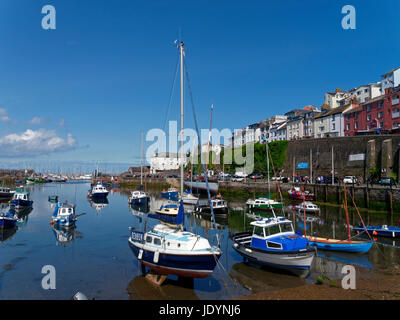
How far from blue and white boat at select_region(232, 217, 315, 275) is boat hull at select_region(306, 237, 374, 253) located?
3.53m

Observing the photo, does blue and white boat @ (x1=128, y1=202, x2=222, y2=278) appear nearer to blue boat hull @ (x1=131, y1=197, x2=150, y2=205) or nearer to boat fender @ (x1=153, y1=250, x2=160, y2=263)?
boat fender @ (x1=153, y1=250, x2=160, y2=263)

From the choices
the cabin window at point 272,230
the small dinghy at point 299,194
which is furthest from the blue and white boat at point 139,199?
the cabin window at point 272,230

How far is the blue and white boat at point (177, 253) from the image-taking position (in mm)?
12914

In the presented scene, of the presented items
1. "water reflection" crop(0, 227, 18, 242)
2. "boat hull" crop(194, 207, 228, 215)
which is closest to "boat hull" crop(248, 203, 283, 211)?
"boat hull" crop(194, 207, 228, 215)

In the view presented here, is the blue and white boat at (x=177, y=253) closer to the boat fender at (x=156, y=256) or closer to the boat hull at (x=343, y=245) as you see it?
the boat fender at (x=156, y=256)

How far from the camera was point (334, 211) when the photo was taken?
37.2m

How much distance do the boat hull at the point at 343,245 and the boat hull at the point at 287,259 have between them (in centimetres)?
400

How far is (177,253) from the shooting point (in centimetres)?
1316

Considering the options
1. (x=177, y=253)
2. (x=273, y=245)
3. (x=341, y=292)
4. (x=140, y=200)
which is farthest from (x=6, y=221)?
(x=341, y=292)

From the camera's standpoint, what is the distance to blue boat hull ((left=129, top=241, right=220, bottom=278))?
1287 cm

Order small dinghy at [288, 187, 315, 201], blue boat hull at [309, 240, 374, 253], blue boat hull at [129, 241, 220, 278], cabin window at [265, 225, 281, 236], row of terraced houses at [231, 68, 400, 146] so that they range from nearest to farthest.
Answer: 1. blue boat hull at [129, 241, 220, 278]
2. cabin window at [265, 225, 281, 236]
3. blue boat hull at [309, 240, 374, 253]
4. small dinghy at [288, 187, 315, 201]
5. row of terraced houses at [231, 68, 400, 146]

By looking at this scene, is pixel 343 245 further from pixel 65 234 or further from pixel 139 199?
pixel 139 199
